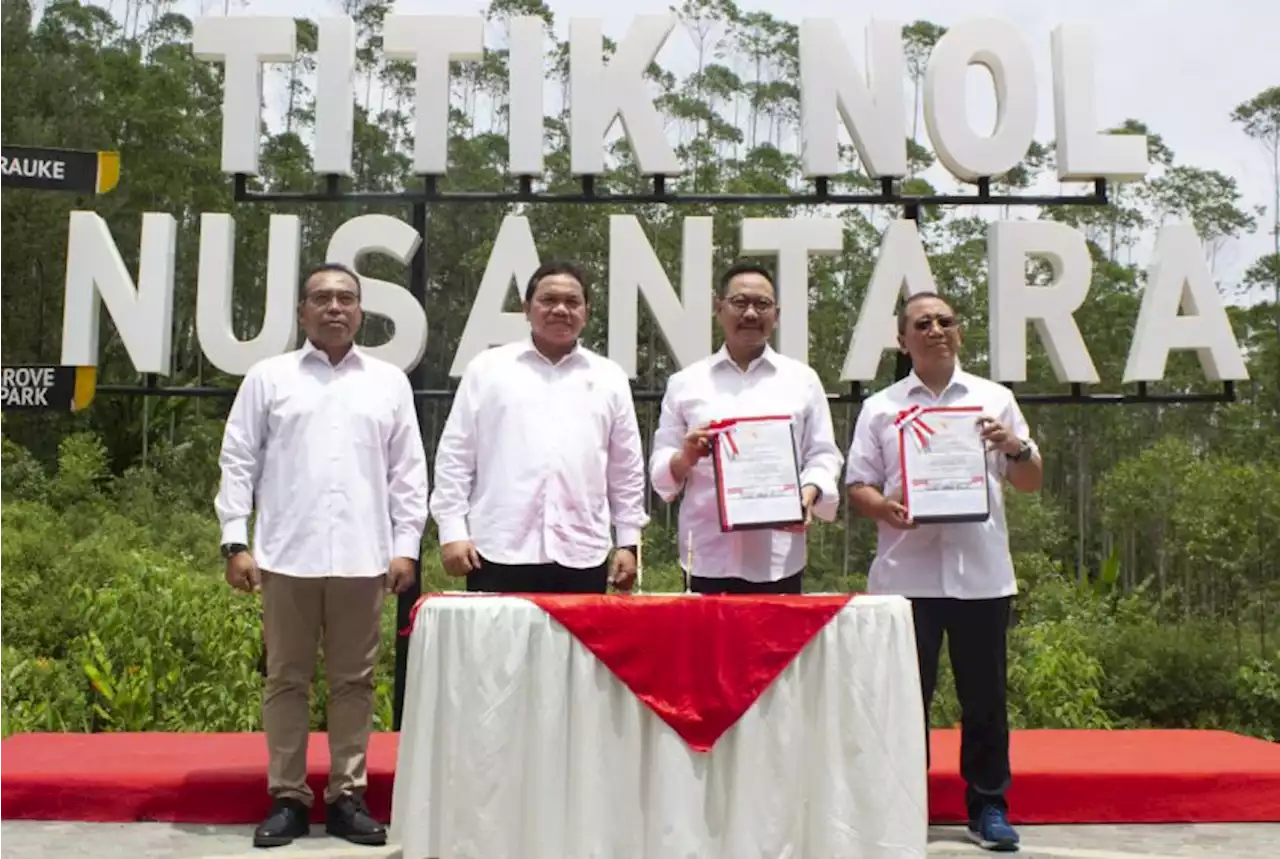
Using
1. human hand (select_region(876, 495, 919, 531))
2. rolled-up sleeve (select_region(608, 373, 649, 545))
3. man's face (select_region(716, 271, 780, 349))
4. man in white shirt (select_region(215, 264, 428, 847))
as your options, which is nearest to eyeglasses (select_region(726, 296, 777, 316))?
man's face (select_region(716, 271, 780, 349))

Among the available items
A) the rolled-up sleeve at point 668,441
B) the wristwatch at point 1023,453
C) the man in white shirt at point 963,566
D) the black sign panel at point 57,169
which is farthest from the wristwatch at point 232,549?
the wristwatch at point 1023,453

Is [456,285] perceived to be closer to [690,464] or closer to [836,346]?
[836,346]

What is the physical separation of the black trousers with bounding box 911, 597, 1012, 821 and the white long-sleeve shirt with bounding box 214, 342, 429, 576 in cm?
157

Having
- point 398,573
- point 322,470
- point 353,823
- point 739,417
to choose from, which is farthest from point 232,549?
point 739,417

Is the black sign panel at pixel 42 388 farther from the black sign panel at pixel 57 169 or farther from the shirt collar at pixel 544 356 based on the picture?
the shirt collar at pixel 544 356

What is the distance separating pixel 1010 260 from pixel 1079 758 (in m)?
2.44

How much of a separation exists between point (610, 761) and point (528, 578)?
0.76 m

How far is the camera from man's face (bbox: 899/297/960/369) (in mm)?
3818

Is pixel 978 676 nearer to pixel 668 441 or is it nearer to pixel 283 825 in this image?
pixel 668 441

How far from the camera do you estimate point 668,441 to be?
3.87 m

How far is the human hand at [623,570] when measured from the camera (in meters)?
3.71

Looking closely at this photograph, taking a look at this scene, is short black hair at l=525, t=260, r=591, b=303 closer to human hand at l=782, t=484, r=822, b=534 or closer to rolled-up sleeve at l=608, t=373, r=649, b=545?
rolled-up sleeve at l=608, t=373, r=649, b=545

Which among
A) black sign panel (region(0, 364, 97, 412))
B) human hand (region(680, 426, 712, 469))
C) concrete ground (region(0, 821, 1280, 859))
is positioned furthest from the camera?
black sign panel (region(0, 364, 97, 412))

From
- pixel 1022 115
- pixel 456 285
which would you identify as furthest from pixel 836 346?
pixel 1022 115
